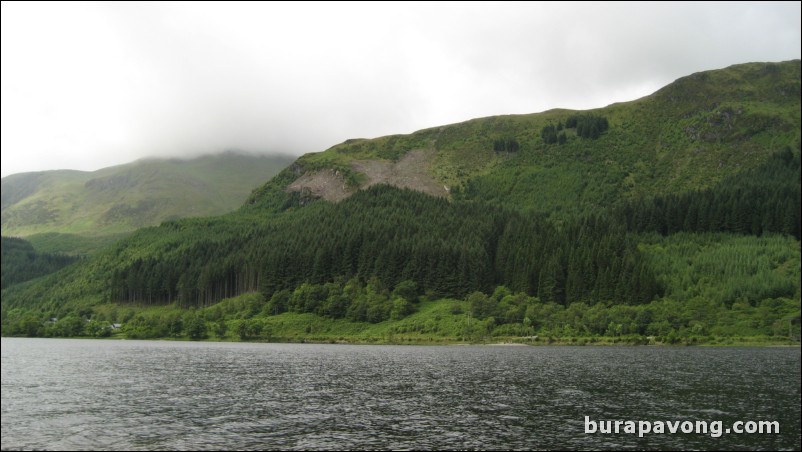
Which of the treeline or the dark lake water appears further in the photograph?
the treeline

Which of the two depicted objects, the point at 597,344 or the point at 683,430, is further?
the point at 597,344

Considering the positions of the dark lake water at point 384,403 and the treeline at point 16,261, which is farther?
the treeline at point 16,261

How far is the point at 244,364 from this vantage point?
122m

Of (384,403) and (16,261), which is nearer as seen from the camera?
(384,403)

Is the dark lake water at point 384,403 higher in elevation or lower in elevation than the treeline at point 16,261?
lower

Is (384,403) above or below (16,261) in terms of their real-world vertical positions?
below

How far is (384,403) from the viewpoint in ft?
232

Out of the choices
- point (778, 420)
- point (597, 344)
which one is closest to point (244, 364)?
point (778, 420)

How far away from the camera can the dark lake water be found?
5109 cm

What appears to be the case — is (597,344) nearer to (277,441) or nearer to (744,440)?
(744,440)

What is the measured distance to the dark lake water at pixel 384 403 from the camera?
51094mm

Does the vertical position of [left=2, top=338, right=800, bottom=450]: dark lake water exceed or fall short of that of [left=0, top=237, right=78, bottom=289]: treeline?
it falls short

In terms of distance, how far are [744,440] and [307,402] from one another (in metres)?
45.8

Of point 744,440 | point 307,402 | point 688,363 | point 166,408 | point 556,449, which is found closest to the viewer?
point 556,449
